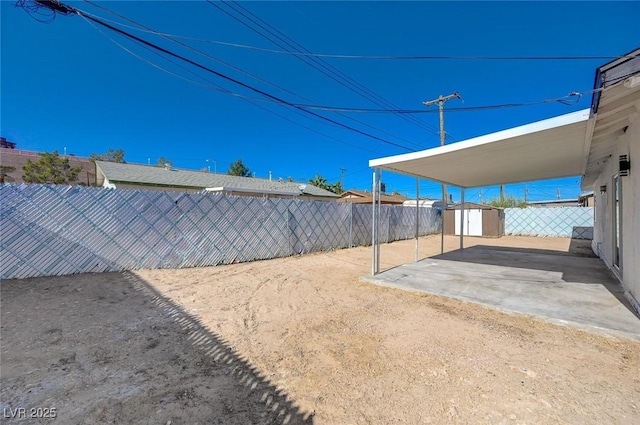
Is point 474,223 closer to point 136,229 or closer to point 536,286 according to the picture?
point 536,286

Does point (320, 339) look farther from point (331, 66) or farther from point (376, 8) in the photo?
point (331, 66)

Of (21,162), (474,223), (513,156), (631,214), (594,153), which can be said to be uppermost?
(21,162)

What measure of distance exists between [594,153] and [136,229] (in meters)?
9.16

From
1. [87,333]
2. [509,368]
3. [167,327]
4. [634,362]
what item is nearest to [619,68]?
[634,362]

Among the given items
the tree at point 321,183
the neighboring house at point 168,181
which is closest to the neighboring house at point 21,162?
the neighboring house at point 168,181

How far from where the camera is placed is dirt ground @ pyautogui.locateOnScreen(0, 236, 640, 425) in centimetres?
175

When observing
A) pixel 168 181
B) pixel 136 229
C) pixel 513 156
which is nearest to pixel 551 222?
pixel 513 156

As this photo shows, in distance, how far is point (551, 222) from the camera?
14.5 metres

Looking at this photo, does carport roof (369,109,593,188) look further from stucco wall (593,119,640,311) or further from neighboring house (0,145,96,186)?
neighboring house (0,145,96,186)

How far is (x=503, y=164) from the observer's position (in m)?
5.60

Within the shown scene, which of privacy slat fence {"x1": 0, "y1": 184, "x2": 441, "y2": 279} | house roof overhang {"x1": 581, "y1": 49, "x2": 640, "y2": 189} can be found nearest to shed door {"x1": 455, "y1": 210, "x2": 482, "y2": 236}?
privacy slat fence {"x1": 0, "y1": 184, "x2": 441, "y2": 279}

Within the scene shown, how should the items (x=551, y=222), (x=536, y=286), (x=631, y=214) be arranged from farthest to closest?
(x=551, y=222) < (x=536, y=286) < (x=631, y=214)

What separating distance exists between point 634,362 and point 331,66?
9.25 metres

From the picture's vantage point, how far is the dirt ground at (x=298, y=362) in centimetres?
175
